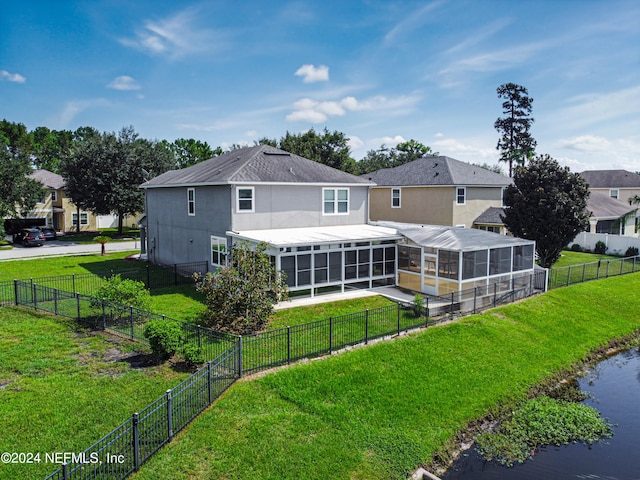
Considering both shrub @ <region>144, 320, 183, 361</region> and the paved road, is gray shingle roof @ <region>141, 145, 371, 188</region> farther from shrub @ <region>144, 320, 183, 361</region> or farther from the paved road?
the paved road

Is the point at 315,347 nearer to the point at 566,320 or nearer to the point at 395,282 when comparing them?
the point at 395,282

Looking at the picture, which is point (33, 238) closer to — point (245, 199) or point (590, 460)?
point (245, 199)

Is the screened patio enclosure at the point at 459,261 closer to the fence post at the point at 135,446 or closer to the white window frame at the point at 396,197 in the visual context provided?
the white window frame at the point at 396,197

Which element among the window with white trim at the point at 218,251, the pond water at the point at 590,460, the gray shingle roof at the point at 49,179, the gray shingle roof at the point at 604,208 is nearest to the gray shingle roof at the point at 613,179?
the gray shingle roof at the point at 604,208

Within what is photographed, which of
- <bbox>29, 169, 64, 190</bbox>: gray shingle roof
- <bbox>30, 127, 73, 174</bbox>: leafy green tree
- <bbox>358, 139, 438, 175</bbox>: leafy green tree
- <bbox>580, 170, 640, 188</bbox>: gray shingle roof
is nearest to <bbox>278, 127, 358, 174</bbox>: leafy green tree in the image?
<bbox>358, 139, 438, 175</bbox>: leafy green tree

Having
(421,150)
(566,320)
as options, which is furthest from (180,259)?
(421,150)

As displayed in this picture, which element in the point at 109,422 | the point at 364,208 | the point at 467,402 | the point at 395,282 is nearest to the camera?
the point at 109,422
